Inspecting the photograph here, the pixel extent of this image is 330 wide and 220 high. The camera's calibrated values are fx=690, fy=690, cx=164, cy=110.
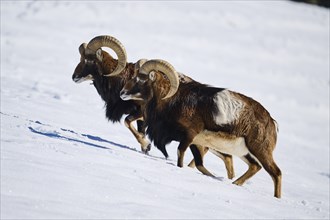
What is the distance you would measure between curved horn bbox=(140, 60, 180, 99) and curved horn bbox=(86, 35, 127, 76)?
1.14 metres

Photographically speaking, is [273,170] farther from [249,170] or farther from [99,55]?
[99,55]

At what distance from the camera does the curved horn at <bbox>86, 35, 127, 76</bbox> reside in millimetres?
14258

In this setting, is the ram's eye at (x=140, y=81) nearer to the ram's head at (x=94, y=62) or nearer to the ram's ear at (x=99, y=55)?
the ram's head at (x=94, y=62)

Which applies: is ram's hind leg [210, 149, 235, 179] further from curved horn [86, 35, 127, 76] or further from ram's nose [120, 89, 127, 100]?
curved horn [86, 35, 127, 76]

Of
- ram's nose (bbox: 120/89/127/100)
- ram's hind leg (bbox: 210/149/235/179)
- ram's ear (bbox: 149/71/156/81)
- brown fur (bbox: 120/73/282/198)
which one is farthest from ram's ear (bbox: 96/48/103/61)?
ram's hind leg (bbox: 210/149/235/179)

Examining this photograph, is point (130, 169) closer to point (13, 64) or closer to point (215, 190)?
point (215, 190)

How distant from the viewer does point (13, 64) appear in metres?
28.9

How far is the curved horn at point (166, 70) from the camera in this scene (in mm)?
12812

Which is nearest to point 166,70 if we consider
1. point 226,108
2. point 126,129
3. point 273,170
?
point 226,108

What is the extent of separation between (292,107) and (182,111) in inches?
933

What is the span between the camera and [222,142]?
41.2ft

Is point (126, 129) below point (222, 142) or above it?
below

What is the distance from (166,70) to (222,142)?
1.72 metres

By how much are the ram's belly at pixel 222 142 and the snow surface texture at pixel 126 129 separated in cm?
58
